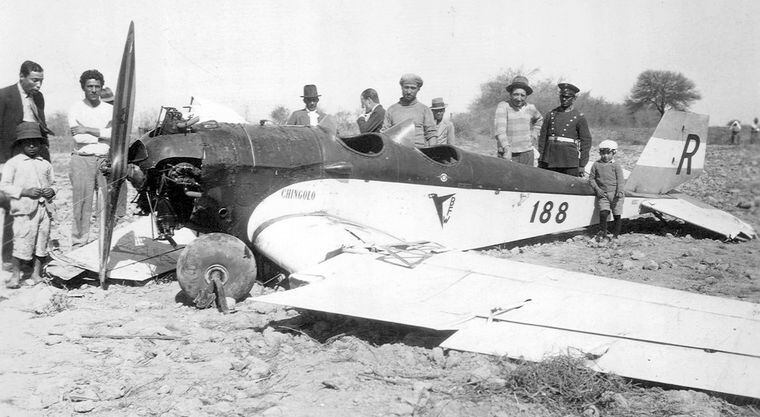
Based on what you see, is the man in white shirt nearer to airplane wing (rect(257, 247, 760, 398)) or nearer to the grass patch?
airplane wing (rect(257, 247, 760, 398))

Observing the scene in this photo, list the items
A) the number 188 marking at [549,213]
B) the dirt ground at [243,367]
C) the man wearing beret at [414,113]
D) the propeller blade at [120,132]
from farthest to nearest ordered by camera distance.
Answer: the man wearing beret at [414,113]
the number 188 marking at [549,213]
the propeller blade at [120,132]
the dirt ground at [243,367]

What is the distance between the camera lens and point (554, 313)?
13.1ft

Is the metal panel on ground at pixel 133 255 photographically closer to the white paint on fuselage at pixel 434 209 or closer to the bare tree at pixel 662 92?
the white paint on fuselage at pixel 434 209

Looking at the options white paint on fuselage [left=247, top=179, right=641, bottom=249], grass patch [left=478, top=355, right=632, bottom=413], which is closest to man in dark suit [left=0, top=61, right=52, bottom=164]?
white paint on fuselage [left=247, top=179, right=641, bottom=249]

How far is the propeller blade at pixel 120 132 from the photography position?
529cm

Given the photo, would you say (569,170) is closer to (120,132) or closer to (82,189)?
(120,132)

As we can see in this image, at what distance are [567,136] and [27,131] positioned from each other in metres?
7.15

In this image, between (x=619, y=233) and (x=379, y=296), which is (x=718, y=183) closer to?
(x=619, y=233)

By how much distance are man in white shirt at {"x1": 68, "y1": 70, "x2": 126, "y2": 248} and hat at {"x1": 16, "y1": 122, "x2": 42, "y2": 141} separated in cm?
66

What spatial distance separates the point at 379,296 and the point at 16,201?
424 centimetres

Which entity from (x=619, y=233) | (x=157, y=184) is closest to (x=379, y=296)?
(x=157, y=184)

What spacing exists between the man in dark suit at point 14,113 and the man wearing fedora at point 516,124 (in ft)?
20.5

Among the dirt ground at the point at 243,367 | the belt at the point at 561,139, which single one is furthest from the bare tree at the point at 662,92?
the dirt ground at the point at 243,367

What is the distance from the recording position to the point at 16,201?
20.0 feet
